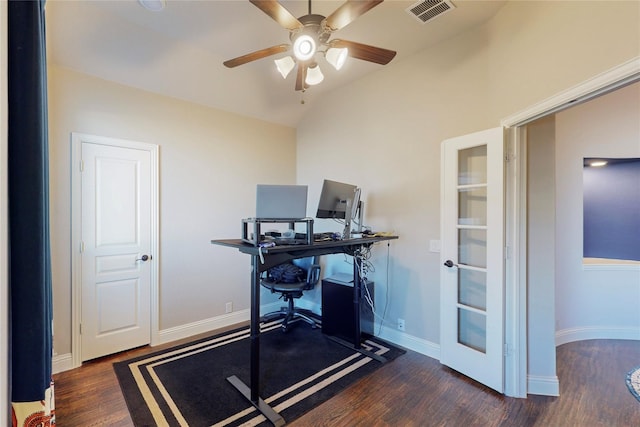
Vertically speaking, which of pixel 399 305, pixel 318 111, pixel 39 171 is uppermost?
pixel 318 111

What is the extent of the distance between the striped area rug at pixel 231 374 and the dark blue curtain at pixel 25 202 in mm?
1535

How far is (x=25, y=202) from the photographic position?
793mm

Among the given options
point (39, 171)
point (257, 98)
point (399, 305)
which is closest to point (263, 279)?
point (399, 305)

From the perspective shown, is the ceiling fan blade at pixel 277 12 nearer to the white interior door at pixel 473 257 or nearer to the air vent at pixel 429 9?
the air vent at pixel 429 9

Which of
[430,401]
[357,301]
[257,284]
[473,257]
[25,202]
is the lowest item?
[430,401]

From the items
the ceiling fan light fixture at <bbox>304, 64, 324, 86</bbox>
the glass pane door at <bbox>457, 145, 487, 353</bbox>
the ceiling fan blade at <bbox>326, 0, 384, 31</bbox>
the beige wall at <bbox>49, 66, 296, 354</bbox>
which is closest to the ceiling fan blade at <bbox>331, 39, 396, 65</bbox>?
the ceiling fan blade at <bbox>326, 0, 384, 31</bbox>

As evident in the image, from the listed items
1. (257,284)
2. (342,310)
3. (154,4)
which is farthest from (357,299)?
(154,4)

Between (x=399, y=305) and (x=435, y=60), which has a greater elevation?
(x=435, y=60)

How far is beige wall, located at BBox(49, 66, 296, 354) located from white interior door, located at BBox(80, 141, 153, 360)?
0.13 meters

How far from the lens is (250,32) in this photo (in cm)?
262

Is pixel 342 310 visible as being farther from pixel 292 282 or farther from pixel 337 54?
pixel 337 54

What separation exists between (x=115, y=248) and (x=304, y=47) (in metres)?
2.65

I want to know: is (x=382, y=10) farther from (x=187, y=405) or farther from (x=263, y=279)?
(x=187, y=405)

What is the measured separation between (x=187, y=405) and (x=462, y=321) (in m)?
2.38
